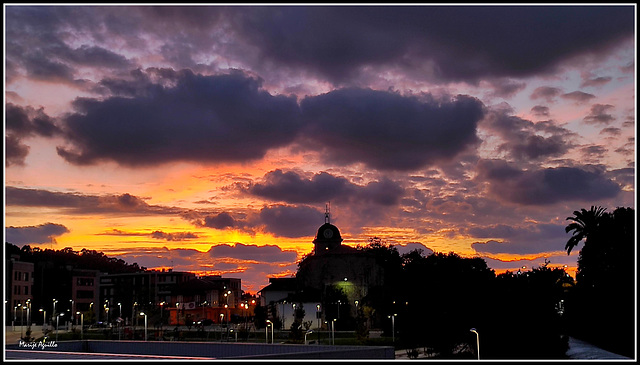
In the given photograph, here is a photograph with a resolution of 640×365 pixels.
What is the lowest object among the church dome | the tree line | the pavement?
the pavement

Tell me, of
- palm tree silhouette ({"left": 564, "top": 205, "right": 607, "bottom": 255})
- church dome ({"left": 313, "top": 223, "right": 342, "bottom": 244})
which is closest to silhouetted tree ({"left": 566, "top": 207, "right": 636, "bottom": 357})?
palm tree silhouette ({"left": 564, "top": 205, "right": 607, "bottom": 255})

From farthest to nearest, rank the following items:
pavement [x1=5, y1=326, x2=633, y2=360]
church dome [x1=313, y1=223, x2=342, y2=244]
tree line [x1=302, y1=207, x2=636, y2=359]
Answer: church dome [x1=313, y1=223, x2=342, y2=244] < tree line [x1=302, y1=207, x2=636, y2=359] < pavement [x1=5, y1=326, x2=633, y2=360]

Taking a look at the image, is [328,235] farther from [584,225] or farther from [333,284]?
[584,225]

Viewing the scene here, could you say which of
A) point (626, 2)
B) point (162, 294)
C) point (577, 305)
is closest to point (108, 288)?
point (162, 294)

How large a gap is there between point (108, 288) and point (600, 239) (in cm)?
13131

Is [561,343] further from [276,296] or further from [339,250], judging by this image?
[276,296]

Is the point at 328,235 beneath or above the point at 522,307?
above

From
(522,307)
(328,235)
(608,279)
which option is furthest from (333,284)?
(608,279)

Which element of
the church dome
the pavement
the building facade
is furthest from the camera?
the church dome

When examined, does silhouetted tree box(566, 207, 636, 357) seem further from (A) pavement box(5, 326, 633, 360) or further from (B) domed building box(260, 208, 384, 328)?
(B) domed building box(260, 208, 384, 328)

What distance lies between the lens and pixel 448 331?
211 feet

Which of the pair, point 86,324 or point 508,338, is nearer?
point 508,338

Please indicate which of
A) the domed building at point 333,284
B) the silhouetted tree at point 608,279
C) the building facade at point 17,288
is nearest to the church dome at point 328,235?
the domed building at point 333,284

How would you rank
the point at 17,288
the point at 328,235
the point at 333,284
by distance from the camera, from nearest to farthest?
1. the point at 333,284
2. the point at 17,288
3. the point at 328,235
